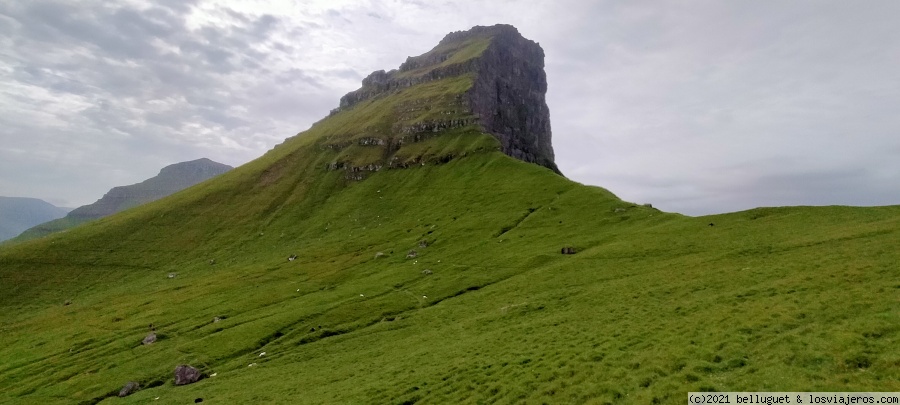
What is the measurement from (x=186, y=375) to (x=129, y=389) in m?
6.62

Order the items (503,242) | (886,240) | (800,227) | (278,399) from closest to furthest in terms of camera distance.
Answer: (278,399) → (886,240) → (800,227) → (503,242)

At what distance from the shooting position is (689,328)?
107 feet

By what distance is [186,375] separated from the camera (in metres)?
53.7

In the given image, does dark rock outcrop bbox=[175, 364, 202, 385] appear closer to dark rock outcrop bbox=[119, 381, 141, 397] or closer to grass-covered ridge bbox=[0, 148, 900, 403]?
→ grass-covered ridge bbox=[0, 148, 900, 403]

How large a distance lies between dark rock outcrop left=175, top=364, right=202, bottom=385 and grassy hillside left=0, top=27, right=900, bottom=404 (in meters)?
2.57

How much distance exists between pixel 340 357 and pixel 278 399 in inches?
492

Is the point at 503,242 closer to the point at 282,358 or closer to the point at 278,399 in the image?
the point at 282,358

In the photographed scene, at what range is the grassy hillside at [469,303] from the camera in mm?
27391

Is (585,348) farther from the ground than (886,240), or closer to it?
closer to it

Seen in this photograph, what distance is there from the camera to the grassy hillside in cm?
2739

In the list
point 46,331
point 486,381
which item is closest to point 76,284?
point 46,331

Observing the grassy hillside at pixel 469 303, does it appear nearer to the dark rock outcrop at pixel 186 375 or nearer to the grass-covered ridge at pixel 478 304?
the grass-covered ridge at pixel 478 304

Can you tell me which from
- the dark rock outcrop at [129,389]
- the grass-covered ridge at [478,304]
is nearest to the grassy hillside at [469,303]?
the grass-covered ridge at [478,304]

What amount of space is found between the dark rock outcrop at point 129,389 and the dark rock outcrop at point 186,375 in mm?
4527
